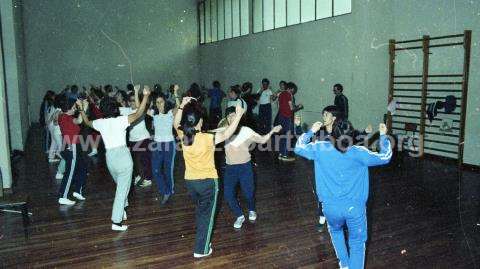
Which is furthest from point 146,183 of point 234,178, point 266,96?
point 266,96

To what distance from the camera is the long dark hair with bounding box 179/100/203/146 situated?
10.5 ft

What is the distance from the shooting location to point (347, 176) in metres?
2.69

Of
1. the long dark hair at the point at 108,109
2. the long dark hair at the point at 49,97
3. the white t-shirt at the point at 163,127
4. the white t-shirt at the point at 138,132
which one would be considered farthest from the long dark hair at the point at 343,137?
the long dark hair at the point at 49,97

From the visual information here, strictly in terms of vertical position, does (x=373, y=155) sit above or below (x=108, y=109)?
below

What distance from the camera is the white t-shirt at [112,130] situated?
405 centimetres

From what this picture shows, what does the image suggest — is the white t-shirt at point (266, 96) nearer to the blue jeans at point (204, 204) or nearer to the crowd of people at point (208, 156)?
the crowd of people at point (208, 156)

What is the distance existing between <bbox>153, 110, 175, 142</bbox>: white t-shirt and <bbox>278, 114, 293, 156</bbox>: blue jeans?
334 cm

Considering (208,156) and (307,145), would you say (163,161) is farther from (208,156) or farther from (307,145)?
(307,145)

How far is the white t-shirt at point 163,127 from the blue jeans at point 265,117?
5210 millimetres

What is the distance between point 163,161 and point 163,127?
0.52 m

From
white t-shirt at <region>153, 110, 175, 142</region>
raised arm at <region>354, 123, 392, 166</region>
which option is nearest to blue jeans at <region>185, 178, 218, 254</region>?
raised arm at <region>354, 123, 392, 166</region>

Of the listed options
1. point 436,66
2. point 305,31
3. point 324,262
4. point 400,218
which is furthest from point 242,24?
point 324,262

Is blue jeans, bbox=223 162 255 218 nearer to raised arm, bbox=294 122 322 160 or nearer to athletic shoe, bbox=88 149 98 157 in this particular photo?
raised arm, bbox=294 122 322 160

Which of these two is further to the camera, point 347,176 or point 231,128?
point 231,128
